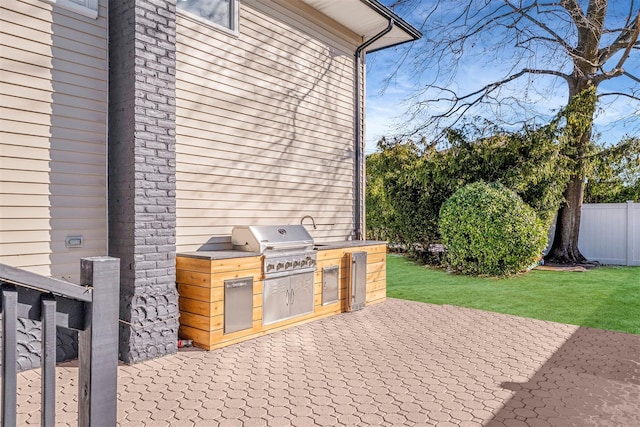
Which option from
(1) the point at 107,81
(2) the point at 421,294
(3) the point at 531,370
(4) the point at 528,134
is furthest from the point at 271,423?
(4) the point at 528,134

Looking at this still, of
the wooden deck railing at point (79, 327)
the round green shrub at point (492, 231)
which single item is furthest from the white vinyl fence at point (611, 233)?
the wooden deck railing at point (79, 327)

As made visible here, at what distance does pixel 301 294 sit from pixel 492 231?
4.87m

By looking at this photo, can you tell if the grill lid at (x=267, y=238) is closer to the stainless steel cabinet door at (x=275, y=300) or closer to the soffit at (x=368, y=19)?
the stainless steel cabinet door at (x=275, y=300)

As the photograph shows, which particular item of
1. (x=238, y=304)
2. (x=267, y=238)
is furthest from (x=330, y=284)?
(x=238, y=304)

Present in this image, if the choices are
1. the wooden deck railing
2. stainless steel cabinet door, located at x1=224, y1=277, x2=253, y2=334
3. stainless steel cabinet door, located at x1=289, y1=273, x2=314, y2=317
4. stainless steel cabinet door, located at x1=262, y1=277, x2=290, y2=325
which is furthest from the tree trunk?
the wooden deck railing

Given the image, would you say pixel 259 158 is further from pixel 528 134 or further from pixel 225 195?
pixel 528 134

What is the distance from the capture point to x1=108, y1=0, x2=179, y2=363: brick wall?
388 cm

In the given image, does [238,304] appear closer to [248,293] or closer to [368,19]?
[248,293]

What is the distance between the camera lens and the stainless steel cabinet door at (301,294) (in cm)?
504

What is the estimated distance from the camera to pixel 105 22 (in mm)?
4082

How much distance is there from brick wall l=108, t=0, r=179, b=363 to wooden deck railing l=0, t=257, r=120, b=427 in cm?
260

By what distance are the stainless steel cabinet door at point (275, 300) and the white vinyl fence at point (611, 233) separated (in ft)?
28.8

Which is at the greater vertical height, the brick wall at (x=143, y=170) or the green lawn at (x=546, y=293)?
the brick wall at (x=143, y=170)

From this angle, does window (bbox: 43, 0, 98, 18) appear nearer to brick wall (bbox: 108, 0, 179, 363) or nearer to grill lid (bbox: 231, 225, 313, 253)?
brick wall (bbox: 108, 0, 179, 363)
